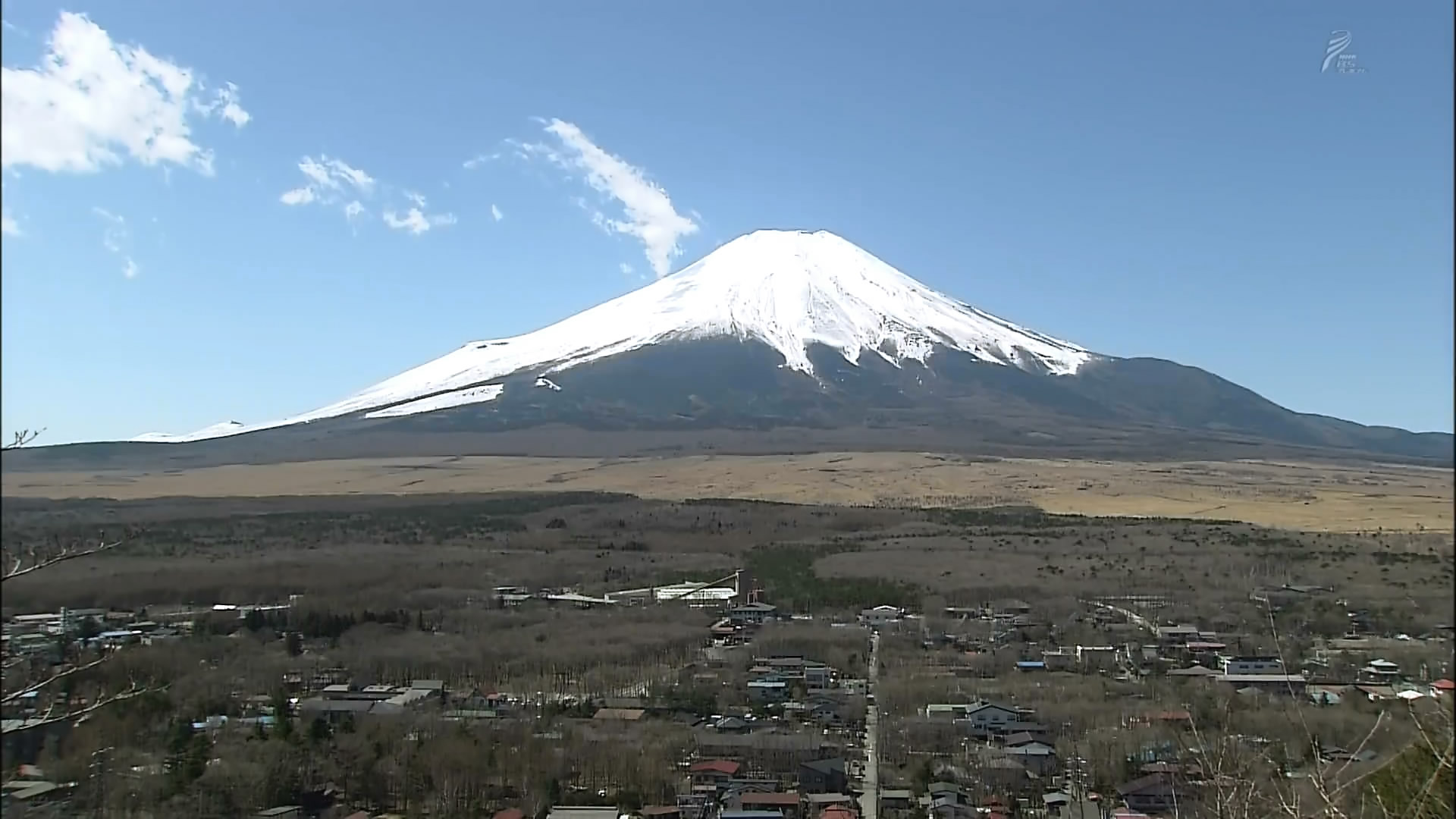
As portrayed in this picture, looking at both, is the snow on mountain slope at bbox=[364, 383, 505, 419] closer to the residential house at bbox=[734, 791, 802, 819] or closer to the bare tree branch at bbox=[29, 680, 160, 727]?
the residential house at bbox=[734, 791, 802, 819]

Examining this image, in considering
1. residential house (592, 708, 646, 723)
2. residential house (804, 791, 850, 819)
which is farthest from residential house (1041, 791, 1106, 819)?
residential house (592, 708, 646, 723)

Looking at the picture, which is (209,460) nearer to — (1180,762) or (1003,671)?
(1003,671)

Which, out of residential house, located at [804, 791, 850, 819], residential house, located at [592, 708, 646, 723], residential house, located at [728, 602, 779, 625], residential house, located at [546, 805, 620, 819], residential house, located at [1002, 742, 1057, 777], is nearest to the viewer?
residential house, located at [546, 805, 620, 819]

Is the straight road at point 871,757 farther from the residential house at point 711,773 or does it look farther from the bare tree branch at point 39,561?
the bare tree branch at point 39,561

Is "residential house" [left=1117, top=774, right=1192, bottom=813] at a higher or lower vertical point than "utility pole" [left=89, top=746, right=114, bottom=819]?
lower

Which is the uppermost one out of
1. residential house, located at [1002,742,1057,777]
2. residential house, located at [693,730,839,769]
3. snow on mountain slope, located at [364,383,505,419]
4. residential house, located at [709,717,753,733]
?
snow on mountain slope, located at [364,383,505,419]

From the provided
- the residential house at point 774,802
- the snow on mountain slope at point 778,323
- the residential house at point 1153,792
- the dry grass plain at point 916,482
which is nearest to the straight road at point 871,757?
the residential house at point 774,802
